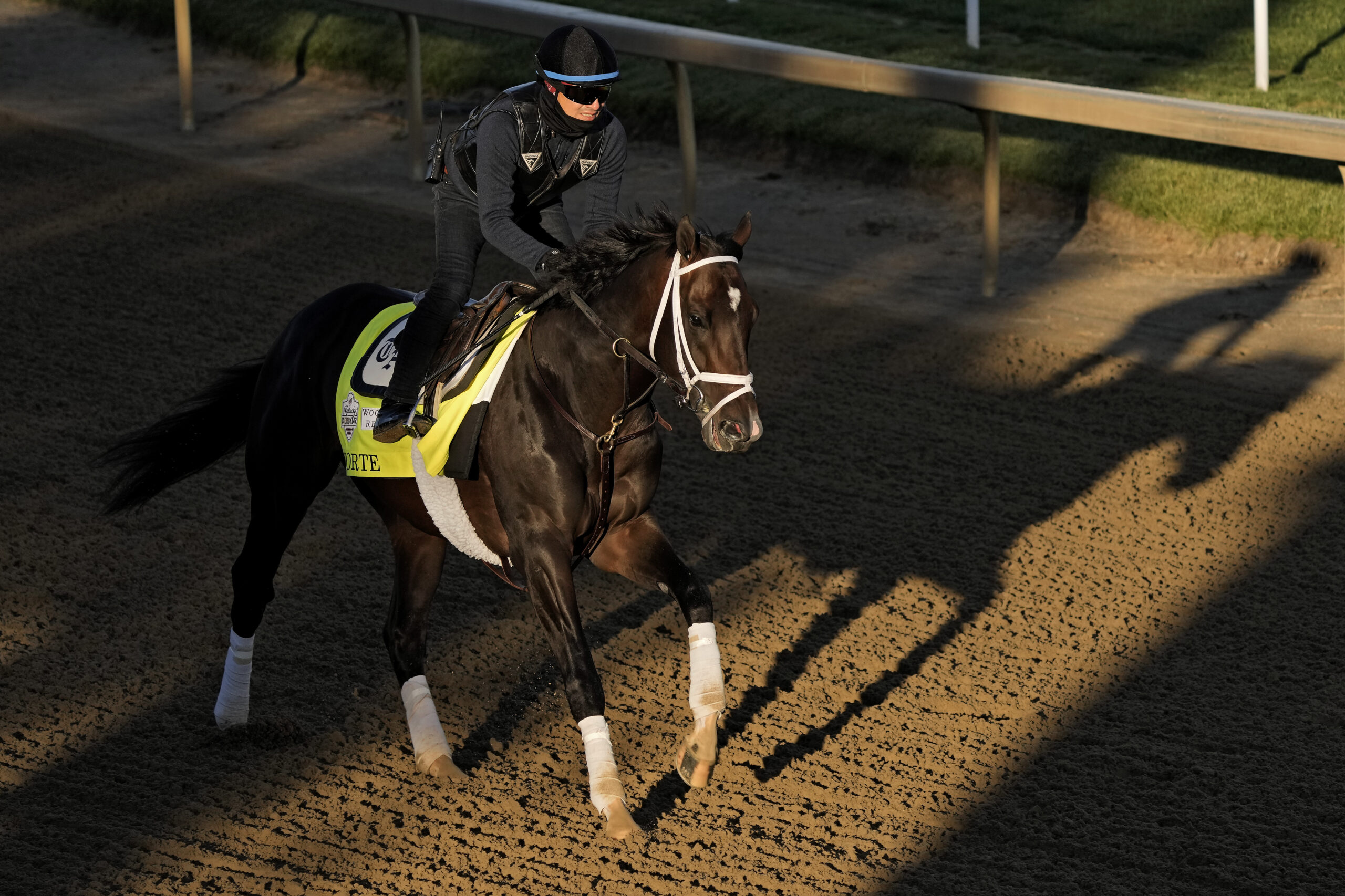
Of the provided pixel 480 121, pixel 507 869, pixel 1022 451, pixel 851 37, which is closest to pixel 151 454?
pixel 480 121

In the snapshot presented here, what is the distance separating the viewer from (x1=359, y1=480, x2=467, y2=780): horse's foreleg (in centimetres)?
471

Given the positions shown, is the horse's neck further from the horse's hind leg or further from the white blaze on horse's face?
the horse's hind leg

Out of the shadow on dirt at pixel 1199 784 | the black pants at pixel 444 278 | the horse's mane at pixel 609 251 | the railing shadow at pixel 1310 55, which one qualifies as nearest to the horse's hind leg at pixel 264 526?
the black pants at pixel 444 278

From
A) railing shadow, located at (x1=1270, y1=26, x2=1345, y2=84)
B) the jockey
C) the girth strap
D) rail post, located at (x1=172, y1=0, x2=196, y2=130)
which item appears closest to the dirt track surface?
the girth strap

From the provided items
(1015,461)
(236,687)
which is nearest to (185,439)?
(236,687)

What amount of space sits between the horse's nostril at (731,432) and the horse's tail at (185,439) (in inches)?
85.4

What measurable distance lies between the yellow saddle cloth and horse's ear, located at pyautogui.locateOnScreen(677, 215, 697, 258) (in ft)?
2.33

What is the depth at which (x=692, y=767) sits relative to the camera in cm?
449

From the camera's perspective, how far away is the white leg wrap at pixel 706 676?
14.4 feet

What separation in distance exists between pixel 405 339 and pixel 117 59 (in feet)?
35.9

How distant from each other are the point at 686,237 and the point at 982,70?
8.36 m

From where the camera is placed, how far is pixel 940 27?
519 inches

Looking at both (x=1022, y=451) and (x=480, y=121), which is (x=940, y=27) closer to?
(x=1022, y=451)

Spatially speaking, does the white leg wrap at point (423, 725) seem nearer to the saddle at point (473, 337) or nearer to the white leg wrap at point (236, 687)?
the white leg wrap at point (236, 687)
